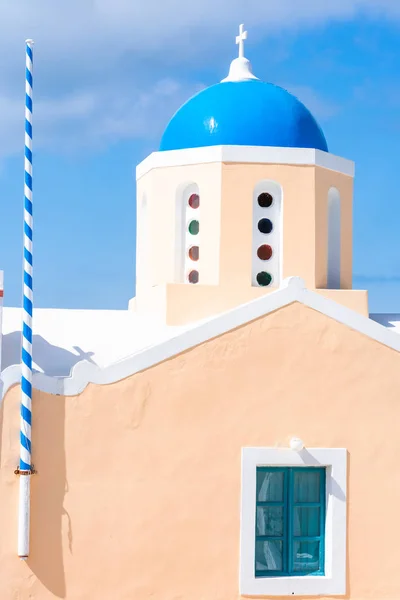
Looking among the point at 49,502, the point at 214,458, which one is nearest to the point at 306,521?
the point at 214,458

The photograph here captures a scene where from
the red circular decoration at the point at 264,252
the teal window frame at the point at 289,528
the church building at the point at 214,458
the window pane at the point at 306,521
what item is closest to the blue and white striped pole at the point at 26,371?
the church building at the point at 214,458

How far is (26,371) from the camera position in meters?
10.5

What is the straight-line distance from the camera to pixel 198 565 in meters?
11.0

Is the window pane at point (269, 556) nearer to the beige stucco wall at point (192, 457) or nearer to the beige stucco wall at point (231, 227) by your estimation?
the beige stucco wall at point (192, 457)

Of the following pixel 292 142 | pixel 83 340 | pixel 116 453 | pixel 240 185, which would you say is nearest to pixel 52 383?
pixel 116 453

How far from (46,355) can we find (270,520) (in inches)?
127

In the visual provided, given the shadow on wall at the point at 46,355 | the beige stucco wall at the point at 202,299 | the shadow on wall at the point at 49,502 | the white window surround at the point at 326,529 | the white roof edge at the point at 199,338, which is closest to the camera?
the shadow on wall at the point at 49,502

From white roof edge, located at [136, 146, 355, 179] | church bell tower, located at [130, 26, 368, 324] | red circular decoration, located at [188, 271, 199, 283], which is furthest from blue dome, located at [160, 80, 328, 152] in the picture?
red circular decoration, located at [188, 271, 199, 283]

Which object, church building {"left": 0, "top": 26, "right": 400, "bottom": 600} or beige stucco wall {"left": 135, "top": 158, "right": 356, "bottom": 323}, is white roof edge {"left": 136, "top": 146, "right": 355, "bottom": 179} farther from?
Answer: church building {"left": 0, "top": 26, "right": 400, "bottom": 600}

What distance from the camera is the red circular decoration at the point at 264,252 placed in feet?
45.9

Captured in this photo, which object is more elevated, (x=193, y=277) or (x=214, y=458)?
(x=193, y=277)

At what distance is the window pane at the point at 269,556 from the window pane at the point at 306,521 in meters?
0.28

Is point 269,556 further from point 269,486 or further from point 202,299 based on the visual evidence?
point 202,299

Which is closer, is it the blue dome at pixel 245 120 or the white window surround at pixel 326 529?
the white window surround at pixel 326 529
